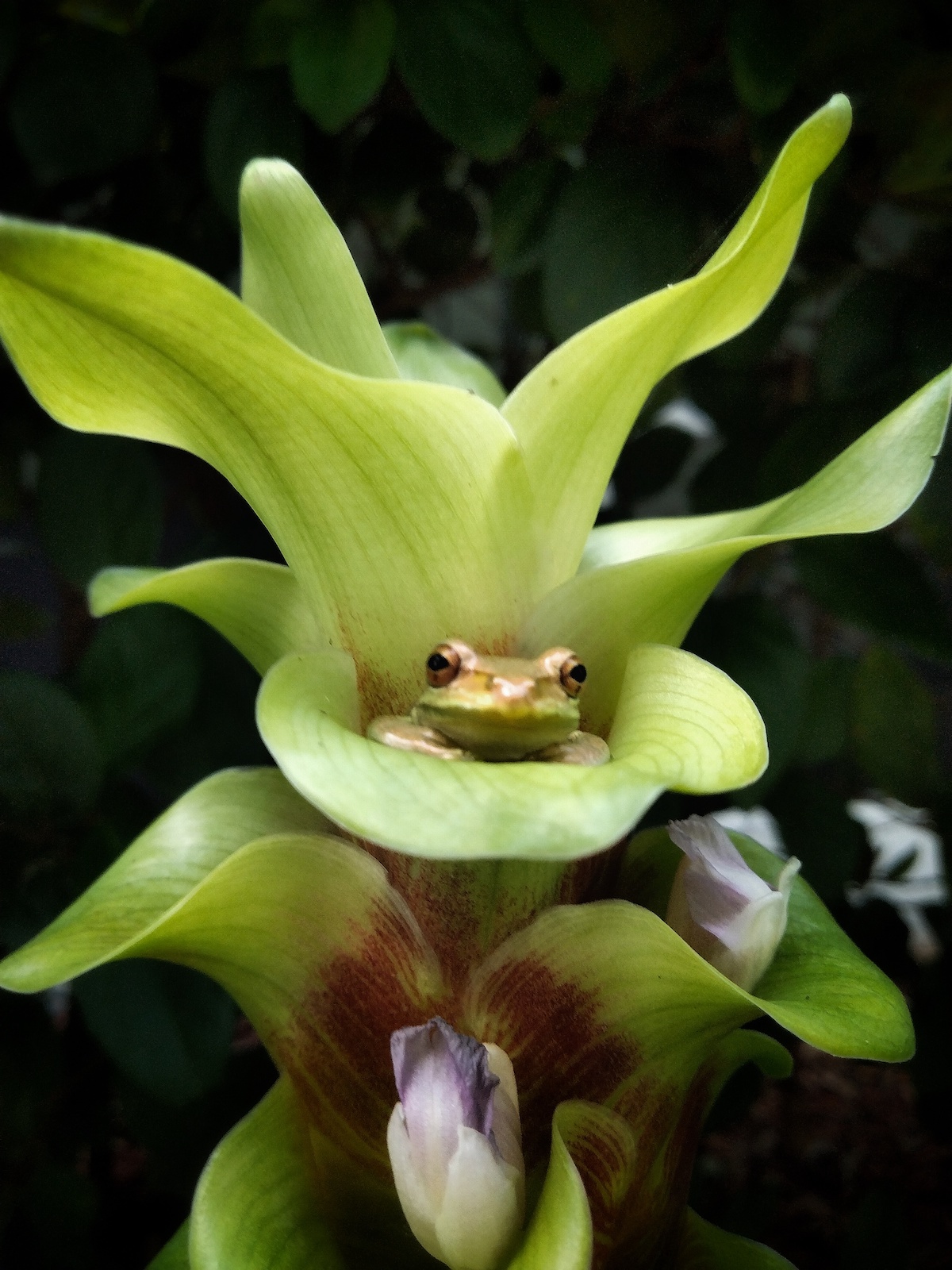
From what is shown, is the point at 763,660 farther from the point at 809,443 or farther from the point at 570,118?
the point at 570,118

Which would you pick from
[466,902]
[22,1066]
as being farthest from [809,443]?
[22,1066]

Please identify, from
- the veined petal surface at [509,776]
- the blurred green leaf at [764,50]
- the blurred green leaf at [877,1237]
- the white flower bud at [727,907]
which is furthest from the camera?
the blurred green leaf at [877,1237]

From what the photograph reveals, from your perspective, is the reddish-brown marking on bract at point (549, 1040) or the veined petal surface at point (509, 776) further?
the reddish-brown marking on bract at point (549, 1040)

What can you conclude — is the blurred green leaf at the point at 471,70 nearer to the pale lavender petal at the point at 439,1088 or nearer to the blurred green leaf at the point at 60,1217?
the pale lavender petal at the point at 439,1088

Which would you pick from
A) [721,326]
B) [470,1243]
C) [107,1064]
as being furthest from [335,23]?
[107,1064]

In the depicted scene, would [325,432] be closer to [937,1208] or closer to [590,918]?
[590,918]

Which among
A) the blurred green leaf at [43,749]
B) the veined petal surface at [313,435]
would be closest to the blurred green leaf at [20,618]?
the blurred green leaf at [43,749]

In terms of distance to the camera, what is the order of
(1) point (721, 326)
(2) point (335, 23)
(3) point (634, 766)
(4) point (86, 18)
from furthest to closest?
(4) point (86, 18)
(2) point (335, 23)
(1) point (721, 326)
(3) point (634, 766)
